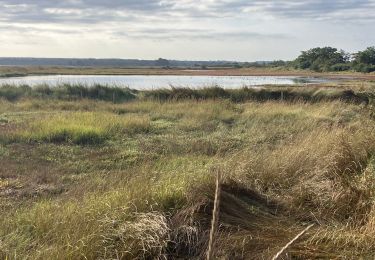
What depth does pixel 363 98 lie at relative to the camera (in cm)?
2592

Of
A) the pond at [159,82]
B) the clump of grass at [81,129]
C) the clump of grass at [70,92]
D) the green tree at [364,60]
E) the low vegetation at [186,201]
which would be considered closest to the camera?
the low vegetation at [186,201]

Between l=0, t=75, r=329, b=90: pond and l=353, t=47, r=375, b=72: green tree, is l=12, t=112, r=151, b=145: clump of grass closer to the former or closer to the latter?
l=0, t=75, r=329, b=90: pond

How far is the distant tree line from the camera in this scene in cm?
8375

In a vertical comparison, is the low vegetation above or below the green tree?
below

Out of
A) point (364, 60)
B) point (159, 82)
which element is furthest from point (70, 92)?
point (364, 60)

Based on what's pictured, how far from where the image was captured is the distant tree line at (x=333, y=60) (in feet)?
275

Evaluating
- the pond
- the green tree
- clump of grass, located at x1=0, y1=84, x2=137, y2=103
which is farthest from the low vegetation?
the green tree

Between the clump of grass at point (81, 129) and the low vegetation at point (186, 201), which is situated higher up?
the low vegetation at point (186, 201)

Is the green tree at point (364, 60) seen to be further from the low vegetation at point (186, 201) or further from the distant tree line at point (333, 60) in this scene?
the low vegetation at point (186, 201)

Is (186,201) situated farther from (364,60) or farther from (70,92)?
(364,60)

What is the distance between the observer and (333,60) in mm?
97438

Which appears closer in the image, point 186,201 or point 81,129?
point 186,201

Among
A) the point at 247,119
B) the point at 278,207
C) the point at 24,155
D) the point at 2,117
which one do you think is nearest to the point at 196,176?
the point at 278,207

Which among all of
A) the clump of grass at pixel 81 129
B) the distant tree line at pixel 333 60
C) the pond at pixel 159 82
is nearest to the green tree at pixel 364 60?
the distant tree line at pixel 333 60
